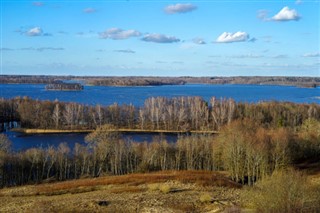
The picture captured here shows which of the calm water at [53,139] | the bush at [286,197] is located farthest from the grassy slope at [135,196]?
the calm water at [53,139]

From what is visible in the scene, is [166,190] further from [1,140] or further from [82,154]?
[1,140]

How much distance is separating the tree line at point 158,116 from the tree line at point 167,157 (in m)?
42.7

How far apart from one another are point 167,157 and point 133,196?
68.2 feet

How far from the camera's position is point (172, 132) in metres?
88.1

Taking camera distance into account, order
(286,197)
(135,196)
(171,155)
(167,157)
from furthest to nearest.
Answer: (171,155) → (167,157) → (135,196) → (286,197)

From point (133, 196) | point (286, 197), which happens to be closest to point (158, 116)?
point (133, 196)

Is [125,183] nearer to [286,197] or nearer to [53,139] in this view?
[286,197]

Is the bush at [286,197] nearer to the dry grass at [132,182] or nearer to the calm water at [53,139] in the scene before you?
the dry grass at [132,182]

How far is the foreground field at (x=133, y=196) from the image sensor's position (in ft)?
67.7

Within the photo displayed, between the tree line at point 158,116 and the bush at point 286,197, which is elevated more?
the bush at point 286,197

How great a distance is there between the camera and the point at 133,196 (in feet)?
81.5

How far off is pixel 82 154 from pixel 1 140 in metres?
9.13

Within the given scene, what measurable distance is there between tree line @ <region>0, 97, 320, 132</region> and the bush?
7382 cm

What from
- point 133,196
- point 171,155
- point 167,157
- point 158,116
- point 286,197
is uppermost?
point 286,197
